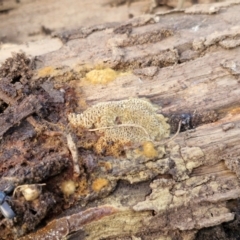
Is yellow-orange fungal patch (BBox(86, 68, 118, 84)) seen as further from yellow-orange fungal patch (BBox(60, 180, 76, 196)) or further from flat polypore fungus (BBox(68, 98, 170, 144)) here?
yellow-orange fungal patch (BBox(60, 180, 76, 196))

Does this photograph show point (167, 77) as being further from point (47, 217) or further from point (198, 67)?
point (47, 217)

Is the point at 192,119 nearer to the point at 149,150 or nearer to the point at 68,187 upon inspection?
the point at 149,150

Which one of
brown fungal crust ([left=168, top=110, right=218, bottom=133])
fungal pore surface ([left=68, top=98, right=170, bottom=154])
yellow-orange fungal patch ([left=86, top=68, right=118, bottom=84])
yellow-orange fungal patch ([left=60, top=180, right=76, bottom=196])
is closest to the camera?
yellow-orange fungal patch ([left=60, top=180, right=76, bottom=196])

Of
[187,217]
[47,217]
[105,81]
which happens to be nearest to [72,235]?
[47,217]

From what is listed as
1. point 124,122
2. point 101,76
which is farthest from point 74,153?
point 101,76

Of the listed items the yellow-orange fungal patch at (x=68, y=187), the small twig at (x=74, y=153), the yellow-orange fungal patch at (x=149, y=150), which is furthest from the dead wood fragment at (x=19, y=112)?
the yellow-orange fungal patch at (x=149, y=150)

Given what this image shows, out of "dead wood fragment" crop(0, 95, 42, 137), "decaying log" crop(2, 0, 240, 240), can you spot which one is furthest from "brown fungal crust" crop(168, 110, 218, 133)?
"dead wood fragment" crop(0, 95, 42, 137)

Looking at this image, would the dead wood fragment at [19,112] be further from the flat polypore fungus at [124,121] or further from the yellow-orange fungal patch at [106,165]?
the yellow-orange fungal patch at [106,165]
